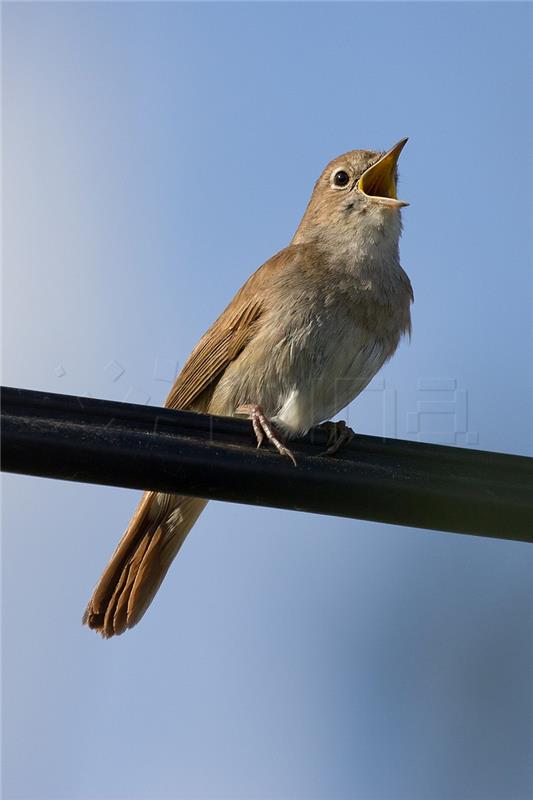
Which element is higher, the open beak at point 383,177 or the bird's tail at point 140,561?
the open beak at point 383,177

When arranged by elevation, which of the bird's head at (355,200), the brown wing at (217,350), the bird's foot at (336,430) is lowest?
the bird's foot at (336,430)

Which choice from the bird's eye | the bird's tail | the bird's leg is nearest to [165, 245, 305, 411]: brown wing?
the bird's leg

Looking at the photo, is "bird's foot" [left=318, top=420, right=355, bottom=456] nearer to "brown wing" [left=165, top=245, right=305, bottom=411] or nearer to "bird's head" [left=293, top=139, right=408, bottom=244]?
"brown wing" [left=165, top=245, right=305, bottom=411]

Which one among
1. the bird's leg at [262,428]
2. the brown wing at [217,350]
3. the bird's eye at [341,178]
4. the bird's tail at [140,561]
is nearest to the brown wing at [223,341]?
the brown wing at [217,350]

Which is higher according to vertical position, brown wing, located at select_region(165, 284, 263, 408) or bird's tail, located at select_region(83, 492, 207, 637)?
brown wing, located at select_region(165, 284, 263, 408)

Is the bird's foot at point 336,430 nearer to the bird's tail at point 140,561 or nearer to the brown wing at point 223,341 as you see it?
the brown wing at point 223,341

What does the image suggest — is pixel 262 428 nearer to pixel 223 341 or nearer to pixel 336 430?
pixel 336 430
